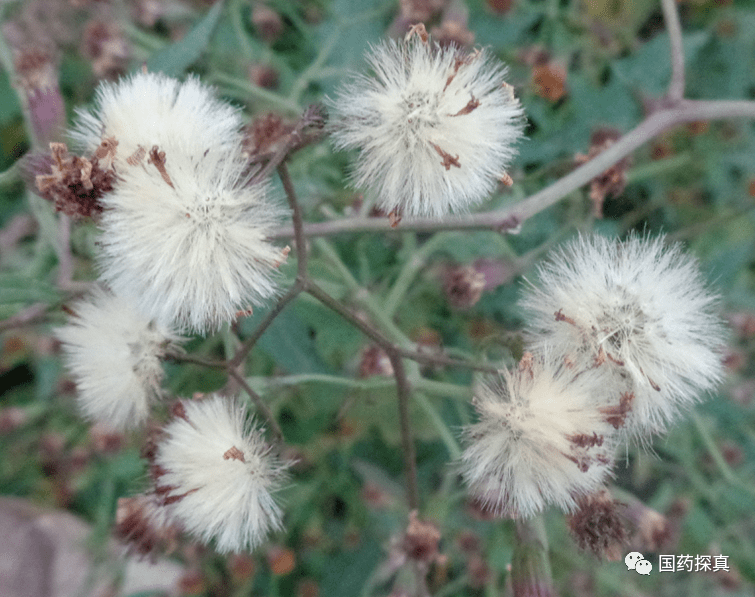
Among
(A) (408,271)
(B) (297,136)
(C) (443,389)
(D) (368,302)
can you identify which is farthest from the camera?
(A) (408,271)

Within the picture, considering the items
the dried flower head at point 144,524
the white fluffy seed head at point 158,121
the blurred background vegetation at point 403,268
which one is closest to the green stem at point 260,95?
the blurred background vegetation at point 403,268

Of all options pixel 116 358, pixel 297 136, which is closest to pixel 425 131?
pixel 297 136

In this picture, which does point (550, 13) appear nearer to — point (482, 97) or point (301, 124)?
point (482, 97)

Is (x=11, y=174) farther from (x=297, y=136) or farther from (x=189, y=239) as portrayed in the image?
(x=297, y=136)

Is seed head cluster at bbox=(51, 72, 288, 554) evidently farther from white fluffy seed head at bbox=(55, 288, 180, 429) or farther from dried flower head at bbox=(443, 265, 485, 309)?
dried flower head at bbox=(443, 265, 485, 309)

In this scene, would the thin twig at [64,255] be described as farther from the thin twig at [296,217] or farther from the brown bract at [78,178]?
the thin twig at [296,217]

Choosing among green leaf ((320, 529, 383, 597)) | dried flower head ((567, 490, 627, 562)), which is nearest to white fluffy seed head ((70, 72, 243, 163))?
dried flower head ((567, 490, 627, 562))
